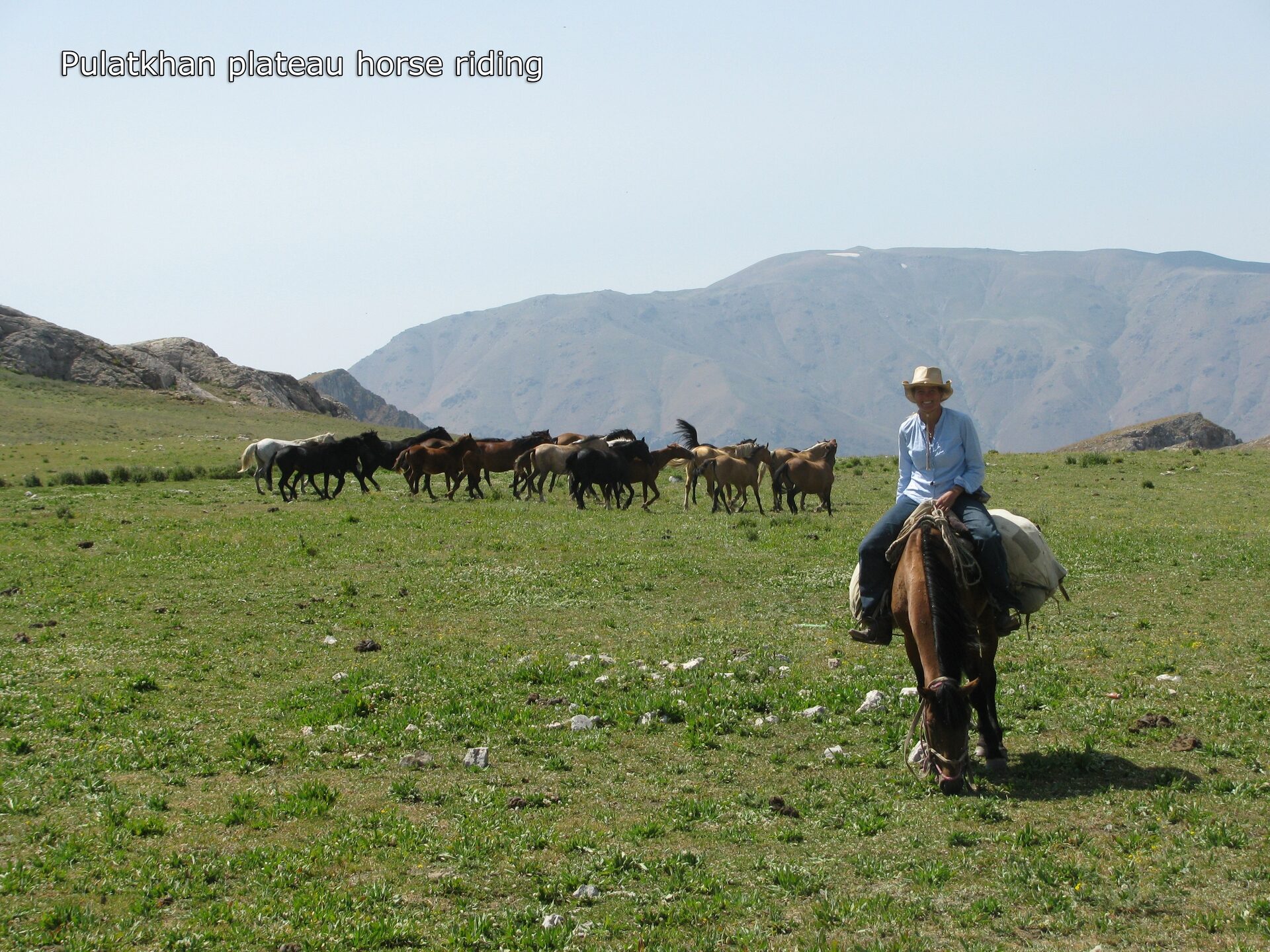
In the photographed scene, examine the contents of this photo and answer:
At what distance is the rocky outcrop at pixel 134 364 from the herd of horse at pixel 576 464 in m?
47.0

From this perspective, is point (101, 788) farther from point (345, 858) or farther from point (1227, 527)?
point (1227, 527)

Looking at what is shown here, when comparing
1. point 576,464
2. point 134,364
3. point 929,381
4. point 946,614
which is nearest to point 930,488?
point 929,381

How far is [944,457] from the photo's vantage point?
8.53 metres

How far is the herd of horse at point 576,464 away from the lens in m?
28.4

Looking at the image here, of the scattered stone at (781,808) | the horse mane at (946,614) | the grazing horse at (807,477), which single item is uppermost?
the grazing horse at (807,477)

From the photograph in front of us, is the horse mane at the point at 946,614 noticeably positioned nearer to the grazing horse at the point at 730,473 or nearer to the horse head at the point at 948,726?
the horse head at the point at 948,726

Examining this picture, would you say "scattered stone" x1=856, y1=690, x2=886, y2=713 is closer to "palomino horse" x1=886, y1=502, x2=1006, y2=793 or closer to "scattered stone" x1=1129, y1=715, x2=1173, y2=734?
"palomino horse" x1=886, y1=502, x2=1006, y2=793

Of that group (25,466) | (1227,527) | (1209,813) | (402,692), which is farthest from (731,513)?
(25,466)

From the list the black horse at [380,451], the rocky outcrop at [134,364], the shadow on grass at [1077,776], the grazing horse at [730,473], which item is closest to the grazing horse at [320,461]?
the black horse at [380,451]

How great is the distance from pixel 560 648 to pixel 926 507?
19.0 feet

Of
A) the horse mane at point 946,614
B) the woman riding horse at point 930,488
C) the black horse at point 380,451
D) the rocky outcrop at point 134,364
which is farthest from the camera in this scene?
the rocky outcrop at point 134,364

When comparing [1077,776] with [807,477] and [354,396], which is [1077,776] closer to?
[807,477]

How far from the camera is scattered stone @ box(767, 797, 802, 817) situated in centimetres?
738

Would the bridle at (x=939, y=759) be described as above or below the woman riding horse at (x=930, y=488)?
below
